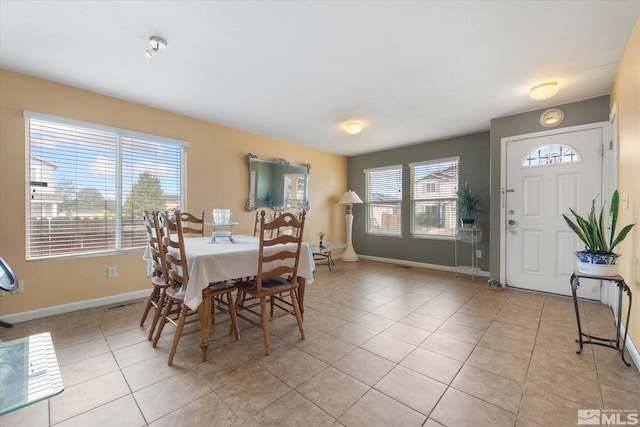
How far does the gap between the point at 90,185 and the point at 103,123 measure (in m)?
0.72

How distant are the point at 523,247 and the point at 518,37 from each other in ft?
8.76

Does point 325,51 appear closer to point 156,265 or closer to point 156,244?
point 156,244

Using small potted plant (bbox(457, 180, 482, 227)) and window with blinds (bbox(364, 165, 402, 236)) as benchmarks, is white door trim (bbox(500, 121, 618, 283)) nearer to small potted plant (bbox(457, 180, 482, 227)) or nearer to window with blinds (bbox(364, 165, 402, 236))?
small potted plant (bbox(457, 180, 482, 227))

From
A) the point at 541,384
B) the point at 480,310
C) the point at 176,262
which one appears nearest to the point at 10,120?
the point at 176,262

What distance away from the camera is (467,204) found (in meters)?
4.30

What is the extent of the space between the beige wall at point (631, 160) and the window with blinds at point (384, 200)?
3.29 metres

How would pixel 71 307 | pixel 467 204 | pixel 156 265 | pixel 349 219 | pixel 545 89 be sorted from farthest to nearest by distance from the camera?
pixel 349 219 → pixel 467 204 → pixel 71 307 → pixel 545 89 → pixel 156 265

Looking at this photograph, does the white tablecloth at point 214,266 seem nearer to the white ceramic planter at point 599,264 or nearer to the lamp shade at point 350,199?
the white ceramic planter at point 599,264

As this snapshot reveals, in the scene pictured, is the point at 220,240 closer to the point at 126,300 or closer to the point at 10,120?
the point at 126,300

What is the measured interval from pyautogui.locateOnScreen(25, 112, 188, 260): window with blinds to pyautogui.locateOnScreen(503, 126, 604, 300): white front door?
4.60 metres

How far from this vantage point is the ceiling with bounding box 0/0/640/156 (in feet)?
5.90

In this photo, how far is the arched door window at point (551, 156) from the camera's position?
3.27 m

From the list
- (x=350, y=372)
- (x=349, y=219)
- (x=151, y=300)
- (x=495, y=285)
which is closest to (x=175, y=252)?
(x=151, y=300)

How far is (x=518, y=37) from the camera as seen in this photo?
6.70 ft
